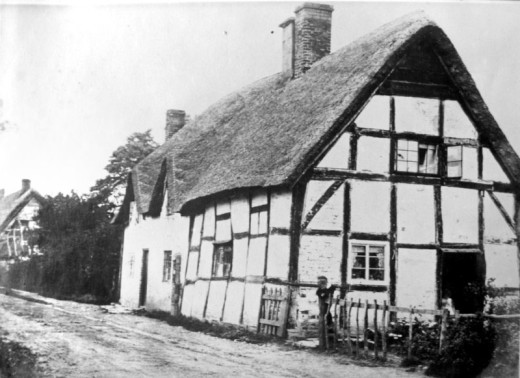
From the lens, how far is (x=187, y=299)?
40.5 feet

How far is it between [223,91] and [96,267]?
20.3ft

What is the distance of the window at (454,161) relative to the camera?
976cm

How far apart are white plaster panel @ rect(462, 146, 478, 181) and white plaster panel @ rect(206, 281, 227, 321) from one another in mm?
4187

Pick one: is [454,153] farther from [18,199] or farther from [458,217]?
[18,199]

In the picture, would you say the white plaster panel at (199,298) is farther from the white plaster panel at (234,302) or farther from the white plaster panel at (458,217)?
the white plaster panel at (458,217)

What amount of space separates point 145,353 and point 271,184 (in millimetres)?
2950

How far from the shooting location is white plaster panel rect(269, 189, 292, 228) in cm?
951

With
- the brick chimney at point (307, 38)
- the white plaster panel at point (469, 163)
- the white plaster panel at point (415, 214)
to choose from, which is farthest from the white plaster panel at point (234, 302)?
the brick chimney at point (307, 38)

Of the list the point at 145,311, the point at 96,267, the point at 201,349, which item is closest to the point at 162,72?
the point at 201,349

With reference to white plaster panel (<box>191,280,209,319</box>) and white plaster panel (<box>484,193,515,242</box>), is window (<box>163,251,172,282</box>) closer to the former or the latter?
white plaster panel (<box>191,280,209,319</box>)

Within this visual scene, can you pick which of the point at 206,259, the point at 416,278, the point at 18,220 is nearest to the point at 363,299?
the point at 416,278

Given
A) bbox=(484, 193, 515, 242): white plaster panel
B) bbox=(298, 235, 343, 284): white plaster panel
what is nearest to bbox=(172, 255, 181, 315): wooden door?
bbox=(298, 235, 343, 284): white plaster panel

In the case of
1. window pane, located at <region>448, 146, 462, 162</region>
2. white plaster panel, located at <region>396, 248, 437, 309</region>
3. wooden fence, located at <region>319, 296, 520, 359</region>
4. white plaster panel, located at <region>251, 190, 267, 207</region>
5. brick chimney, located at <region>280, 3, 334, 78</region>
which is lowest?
wooden fence, located at <region>319, 296, 520, 359</region>

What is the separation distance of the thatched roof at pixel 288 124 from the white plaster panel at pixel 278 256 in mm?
822
